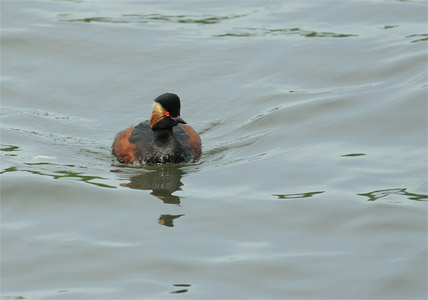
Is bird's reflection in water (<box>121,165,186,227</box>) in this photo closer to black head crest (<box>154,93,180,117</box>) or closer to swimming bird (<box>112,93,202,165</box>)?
swimming bird (<box>112,93,202,165</box>)

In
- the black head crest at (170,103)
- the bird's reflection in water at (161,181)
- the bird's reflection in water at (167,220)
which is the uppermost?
the black head crest at (170,103)

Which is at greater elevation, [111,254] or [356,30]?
[356,30]

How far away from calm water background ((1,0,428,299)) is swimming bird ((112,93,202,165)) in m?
0.20

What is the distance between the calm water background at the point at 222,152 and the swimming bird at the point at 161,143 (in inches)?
8.0

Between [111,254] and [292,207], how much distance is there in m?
2.32

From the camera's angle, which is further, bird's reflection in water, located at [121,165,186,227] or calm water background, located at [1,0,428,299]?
bird's reflection in water, located at [121,165,186,227]

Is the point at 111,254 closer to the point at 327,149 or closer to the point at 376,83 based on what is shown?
the point at 327,149

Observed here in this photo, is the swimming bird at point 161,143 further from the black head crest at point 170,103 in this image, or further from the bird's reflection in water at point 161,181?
the bird's reflection in water at point 161,181

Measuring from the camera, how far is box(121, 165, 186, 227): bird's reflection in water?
11414mm

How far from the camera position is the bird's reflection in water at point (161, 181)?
11.4 meters

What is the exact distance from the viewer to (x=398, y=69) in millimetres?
16062

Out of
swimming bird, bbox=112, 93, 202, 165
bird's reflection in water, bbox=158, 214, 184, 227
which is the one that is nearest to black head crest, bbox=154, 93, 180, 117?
swimming bird, bbox=112, 93, 202, 165

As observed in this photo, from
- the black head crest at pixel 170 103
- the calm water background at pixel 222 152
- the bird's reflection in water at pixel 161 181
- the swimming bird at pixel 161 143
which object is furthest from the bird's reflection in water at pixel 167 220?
the black head crest at pixel 170 103

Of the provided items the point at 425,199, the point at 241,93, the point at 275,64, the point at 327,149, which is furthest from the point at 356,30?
the point at 425,199
